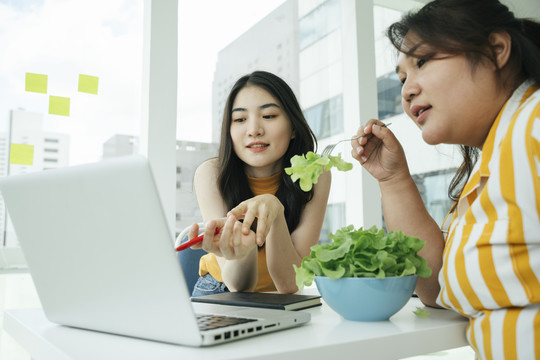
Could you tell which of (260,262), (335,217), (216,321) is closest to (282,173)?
(260,262)

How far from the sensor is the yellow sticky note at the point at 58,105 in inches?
82.6

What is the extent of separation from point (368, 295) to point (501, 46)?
20.0 inches

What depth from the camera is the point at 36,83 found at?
2.06 meters

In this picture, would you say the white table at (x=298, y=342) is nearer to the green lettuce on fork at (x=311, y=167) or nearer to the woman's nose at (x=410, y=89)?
the green lettuce on fork at (x=311, y=167)

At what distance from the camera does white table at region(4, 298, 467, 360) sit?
504mm

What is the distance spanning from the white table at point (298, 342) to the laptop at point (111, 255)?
0.06 feet

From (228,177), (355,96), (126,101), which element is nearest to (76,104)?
(126,101)

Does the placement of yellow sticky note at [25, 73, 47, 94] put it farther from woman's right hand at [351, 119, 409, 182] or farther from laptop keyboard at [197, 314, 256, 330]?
laptop keyboard at [197, 314, 256, 330]

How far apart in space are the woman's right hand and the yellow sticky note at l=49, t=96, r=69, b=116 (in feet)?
5.32

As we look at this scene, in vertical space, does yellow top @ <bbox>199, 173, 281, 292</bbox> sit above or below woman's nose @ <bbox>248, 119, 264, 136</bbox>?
below

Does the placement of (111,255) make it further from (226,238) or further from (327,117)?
(327,117)

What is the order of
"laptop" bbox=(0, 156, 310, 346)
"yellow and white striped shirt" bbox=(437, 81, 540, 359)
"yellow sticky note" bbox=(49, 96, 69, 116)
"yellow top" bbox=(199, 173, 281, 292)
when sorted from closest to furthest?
"laptop" bbox=(0, 156, 310, 346)
"yellow and white striped shirt" bbox=(437, 81, 540, 359)
"yellow top" bbox=(199, 173, 281, 292)
"yellow sticky note" bbox=(49, 96, 69, 116)

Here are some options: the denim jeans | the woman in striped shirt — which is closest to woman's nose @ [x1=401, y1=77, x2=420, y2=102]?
the woman in striped shirt

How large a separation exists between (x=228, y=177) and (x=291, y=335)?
3.20ft
